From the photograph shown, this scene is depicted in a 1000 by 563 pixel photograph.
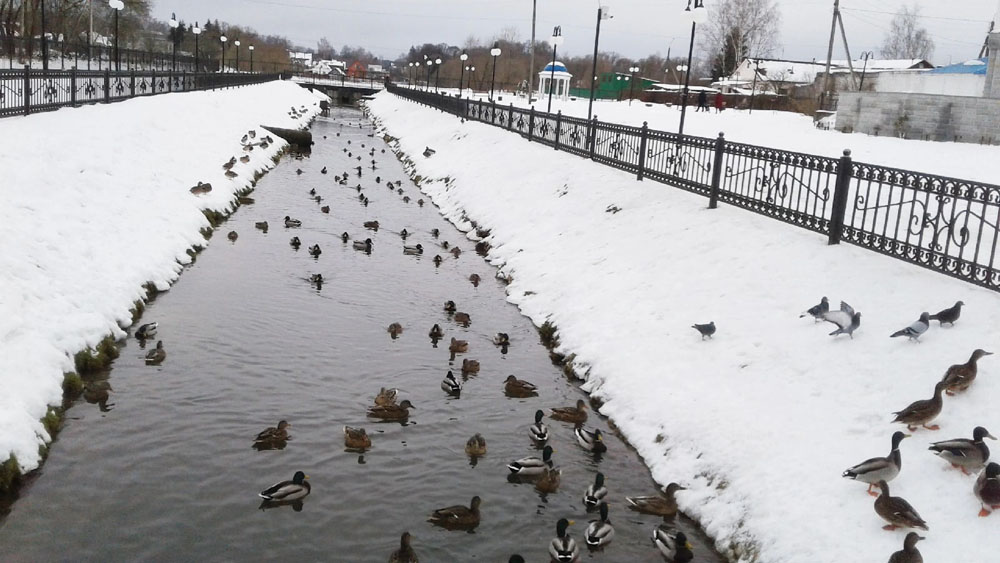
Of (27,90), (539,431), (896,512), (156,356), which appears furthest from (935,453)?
(27,90)

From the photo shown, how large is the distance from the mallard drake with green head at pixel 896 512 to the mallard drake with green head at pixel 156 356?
30.8ft

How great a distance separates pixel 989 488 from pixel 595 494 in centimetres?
351

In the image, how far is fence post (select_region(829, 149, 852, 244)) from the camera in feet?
39.4

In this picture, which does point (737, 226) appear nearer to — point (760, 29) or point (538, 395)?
point (538, 395)

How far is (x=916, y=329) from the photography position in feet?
28.8

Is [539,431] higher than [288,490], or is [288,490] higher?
[539,431]

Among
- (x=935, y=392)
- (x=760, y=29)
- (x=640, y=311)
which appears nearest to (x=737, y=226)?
(x=640, y=311)

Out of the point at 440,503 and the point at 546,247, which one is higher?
the point at 546,247

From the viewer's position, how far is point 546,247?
18344 mm

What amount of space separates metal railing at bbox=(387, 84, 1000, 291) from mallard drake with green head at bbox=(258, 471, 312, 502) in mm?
7608

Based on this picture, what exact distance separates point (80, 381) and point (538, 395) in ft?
19.4

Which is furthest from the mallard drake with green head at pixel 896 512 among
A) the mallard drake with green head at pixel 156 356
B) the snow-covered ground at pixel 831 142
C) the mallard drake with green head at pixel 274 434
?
the snow-covered ground at pixel 831 142

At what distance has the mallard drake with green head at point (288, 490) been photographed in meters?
8.16

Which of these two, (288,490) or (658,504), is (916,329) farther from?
(288,490)
